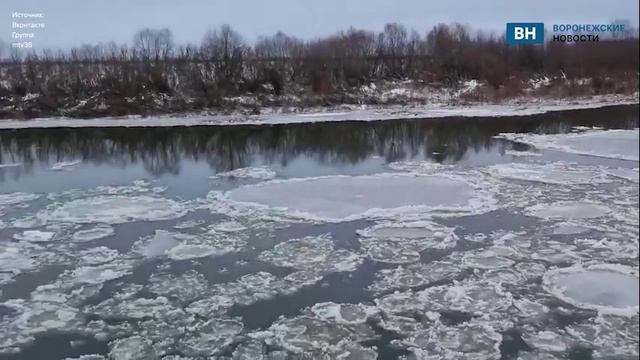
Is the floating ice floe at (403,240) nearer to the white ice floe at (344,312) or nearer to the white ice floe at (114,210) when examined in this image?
the white ice floe at (344,312)

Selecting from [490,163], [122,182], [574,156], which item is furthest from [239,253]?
[574,156]

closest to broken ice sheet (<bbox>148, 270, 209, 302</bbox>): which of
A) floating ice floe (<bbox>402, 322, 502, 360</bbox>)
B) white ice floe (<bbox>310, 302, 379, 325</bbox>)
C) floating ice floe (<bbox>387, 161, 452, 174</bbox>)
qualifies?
white ice floe (<bbox>310, 302, 379, 325</bbox>)

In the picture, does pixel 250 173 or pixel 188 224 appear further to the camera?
pixel 250 173

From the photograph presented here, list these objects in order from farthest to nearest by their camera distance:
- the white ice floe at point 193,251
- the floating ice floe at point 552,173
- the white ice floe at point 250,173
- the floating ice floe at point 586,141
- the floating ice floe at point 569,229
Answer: the floating ice floe at point 586,141 < the white ice floe at point 250,173 < the floating ice floe at point 552,173 < the floating ice floe at point 569,229 < the white ice floe at point 193,251

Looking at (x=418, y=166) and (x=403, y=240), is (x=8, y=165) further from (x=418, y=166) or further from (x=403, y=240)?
(x=403, y=240)

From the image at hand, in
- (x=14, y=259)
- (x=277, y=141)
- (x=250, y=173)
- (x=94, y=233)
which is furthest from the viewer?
(x=277, y=141)

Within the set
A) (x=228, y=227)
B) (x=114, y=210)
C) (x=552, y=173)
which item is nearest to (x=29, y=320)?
(x=228, y=227)

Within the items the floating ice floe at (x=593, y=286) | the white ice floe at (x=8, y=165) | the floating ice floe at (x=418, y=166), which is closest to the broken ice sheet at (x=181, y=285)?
the floating ice floe at (x=593, y=286)
